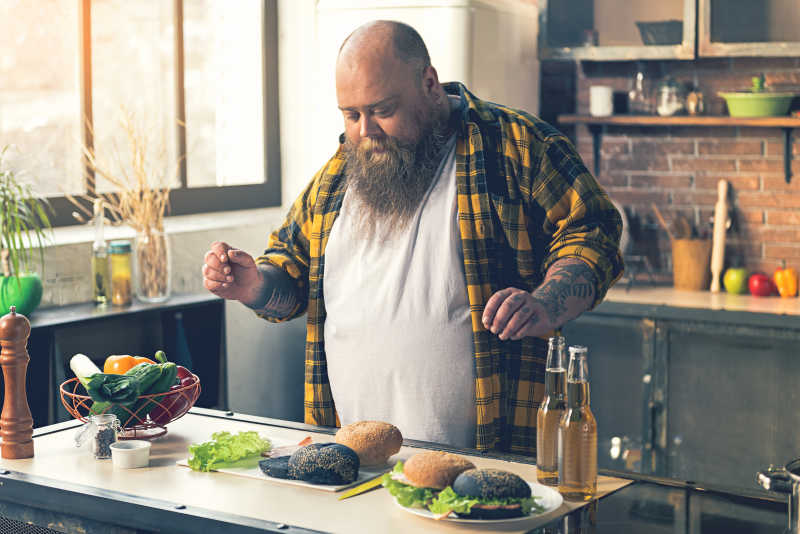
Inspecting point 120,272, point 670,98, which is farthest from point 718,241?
point 120,272

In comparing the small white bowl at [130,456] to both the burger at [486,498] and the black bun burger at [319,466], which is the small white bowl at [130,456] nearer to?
the black bun burger at [319,466]

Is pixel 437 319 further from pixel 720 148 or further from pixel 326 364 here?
pixel 720 148

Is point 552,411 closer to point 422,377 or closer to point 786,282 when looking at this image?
point 422,377

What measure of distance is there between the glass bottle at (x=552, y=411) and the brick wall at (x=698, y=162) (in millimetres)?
3005

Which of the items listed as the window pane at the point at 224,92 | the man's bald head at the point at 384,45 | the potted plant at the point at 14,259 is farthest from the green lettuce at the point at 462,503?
the window pane at the point at 224,92

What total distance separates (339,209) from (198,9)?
7.34 ft

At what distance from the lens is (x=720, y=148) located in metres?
4.57

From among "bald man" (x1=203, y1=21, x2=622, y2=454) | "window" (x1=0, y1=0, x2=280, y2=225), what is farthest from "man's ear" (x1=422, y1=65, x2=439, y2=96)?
"window" (x1=0, y1=0, x2=280, y2=225)

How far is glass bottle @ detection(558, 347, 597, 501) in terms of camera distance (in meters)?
1.70

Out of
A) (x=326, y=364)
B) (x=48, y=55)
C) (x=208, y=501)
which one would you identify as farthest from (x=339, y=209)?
(x=48, y=55)

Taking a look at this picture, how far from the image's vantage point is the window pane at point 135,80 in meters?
4.11

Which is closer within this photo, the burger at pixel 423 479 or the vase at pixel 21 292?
the burger at pixel 423 479

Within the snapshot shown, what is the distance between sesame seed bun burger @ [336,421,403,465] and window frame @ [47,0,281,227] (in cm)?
203

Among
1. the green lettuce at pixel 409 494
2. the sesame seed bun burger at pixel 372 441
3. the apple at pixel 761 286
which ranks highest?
the apple at pixel 761 286
